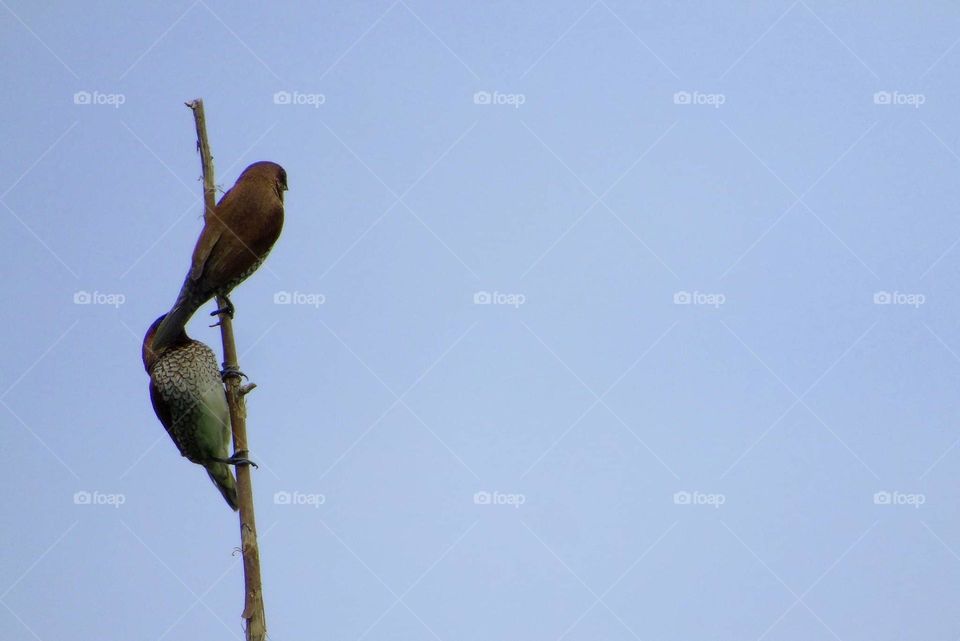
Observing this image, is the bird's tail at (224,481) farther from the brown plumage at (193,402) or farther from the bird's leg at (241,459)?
the bird's leg at (241,459)

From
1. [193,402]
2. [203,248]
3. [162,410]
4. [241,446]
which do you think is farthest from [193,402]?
[203,248]

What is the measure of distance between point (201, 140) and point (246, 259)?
0.62 m

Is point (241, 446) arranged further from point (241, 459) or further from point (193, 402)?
point (193, 402)

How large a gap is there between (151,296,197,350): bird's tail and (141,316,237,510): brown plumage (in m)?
0.03

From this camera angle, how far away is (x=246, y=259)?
15.5 ft

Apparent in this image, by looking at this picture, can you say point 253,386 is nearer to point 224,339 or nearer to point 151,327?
point 224,339

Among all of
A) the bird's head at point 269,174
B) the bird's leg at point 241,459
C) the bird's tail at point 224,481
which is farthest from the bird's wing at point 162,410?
the bird's head at point 269,174

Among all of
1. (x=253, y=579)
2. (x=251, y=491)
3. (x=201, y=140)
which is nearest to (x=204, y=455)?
(x=251, y=491)

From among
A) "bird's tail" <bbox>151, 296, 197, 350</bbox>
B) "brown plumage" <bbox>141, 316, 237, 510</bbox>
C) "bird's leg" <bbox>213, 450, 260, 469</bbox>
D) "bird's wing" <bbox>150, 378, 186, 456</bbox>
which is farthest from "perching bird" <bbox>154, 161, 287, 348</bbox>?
"bird's leg" <bbox>213, 450, 260, 469</bbox>

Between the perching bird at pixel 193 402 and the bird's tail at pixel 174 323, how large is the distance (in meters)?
0.04

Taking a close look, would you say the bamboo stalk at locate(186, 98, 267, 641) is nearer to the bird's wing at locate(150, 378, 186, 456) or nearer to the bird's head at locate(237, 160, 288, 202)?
the bird's head at locate(237, 160, 288, 202)

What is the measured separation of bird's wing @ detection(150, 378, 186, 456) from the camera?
16.7ft

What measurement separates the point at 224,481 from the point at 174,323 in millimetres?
761

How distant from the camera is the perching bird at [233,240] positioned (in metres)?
4.62
